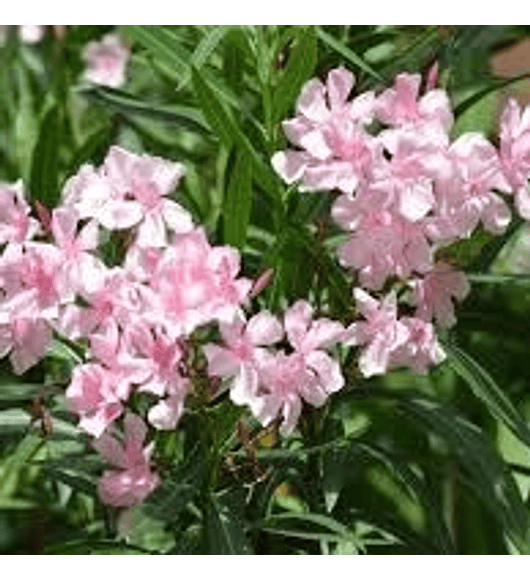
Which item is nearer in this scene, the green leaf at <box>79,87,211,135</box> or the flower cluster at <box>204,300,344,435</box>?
the flower cluster at <box>204,300,344,435</box>

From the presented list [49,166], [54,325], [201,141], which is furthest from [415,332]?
[201,141]

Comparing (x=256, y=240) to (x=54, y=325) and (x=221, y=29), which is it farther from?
(x=54, y=325)

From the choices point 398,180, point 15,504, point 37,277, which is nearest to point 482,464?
point 398,180

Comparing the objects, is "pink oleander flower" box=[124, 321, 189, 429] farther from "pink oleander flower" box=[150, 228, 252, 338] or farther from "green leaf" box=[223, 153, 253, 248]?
"green leaf" box=[223, 153, 253, 248]

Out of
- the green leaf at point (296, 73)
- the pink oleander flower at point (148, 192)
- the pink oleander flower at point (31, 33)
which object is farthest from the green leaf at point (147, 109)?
the pink oleander flower at point (31, 33)

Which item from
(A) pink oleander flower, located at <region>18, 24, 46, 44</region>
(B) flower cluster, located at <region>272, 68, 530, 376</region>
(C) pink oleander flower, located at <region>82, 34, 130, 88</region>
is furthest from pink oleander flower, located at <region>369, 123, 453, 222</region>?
(C) pink oleander flower, located at <region>82, 34, 130, 88</region>

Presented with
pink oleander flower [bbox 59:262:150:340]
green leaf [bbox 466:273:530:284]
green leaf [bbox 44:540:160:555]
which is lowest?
green leaf [bbox 44:540:160:555]

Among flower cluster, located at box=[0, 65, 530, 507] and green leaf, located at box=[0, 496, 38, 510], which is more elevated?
flower cluster, located at box=[0, 65, 530, 507]
